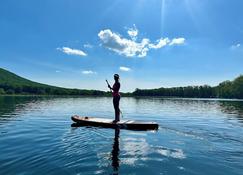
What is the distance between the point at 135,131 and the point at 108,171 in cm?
1026

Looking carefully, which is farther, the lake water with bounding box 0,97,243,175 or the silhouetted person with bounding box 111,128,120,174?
the silhouetted person with bounding box 111,128,120,174

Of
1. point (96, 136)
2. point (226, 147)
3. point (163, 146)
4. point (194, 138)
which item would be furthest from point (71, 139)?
point (226, 147)

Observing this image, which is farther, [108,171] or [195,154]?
[195,154]

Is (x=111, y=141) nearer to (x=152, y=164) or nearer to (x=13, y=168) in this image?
(x=152, y=164)

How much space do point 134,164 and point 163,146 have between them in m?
4.15

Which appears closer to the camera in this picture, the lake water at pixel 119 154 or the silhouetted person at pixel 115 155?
the lake water at pixel 119 154

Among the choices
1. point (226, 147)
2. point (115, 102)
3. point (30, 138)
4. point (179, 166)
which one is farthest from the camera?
point (115, 102)

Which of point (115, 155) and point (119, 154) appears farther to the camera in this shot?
point (119, 154)

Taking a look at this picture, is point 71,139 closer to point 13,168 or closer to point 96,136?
point 96,136

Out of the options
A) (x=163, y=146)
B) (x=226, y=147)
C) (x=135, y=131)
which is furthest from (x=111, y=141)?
(x=226, y=147)

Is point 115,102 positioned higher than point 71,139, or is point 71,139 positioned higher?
point 115,102

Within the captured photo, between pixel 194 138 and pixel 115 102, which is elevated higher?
pixel 115 102

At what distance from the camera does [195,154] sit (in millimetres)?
12836

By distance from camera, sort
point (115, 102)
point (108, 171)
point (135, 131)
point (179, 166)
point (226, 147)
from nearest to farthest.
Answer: point (108, 171) < point (179, 166) < point (226, 147) < point (135, 131) < point (115, 102)
